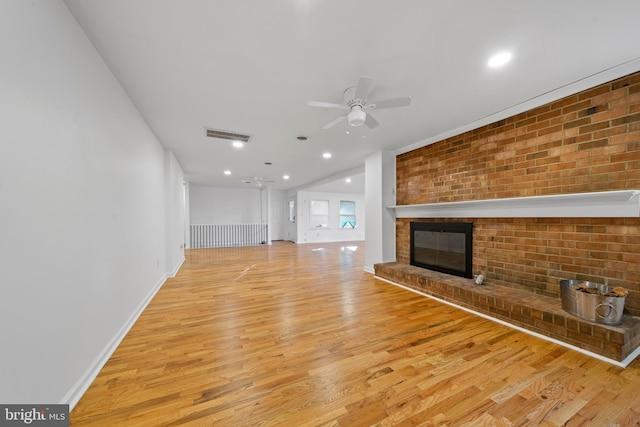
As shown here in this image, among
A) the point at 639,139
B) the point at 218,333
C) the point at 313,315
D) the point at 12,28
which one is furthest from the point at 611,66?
the point at 218,333

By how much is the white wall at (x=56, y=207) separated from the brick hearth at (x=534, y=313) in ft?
12.0

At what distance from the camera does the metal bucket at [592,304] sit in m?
1.96

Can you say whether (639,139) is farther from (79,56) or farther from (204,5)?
(79,56)

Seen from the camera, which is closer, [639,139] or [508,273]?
[639,139]

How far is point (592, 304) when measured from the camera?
205cm

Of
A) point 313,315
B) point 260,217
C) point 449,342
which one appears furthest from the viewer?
point 260,217

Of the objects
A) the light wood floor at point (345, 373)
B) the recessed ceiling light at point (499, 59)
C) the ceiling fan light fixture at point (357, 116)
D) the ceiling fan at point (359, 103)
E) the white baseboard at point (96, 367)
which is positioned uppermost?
the recessed ceiling light at point (499, 59)

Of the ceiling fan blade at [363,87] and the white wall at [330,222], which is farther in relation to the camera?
the white wall at [330,222]

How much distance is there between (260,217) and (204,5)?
9.41 m

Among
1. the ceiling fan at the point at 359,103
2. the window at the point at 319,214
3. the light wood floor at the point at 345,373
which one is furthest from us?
the window at the point at 319,214

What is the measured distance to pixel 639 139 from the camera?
205cm

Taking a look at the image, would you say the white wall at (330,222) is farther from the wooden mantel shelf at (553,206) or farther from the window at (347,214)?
the wooden mantel shelf at (553,206)

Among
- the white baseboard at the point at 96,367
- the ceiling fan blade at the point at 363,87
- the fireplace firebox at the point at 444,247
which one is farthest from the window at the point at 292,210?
the ceiling fan blade at the point at 363,87

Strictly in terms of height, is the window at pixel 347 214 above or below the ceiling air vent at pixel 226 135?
below
